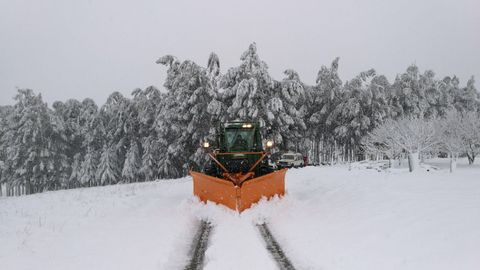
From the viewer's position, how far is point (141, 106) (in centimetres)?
4809

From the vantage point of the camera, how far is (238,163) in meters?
16.3

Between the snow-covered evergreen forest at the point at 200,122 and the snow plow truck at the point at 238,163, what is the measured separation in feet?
49.3

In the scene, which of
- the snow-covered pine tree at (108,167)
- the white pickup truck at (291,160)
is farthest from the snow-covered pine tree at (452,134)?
the snow-covered pine tree at (108,167)

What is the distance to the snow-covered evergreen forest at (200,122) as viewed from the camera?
37.4 m

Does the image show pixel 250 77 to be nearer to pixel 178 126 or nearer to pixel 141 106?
pixel 178 126

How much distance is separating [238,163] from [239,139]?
1.03 m

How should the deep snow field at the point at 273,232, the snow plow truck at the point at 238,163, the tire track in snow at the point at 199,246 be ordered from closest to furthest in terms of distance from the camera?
the deep snow field at the point at 273,232
the tire track in snow at the point at 199,246
the snow plow truck at the point at 238,163

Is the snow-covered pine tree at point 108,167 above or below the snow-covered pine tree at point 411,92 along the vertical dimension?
below

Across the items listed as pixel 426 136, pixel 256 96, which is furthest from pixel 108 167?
pixel 426 136

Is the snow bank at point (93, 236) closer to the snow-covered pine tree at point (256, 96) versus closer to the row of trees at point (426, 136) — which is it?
the snow-covered pine tree at point (256, 96)

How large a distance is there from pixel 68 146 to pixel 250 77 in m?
28.7

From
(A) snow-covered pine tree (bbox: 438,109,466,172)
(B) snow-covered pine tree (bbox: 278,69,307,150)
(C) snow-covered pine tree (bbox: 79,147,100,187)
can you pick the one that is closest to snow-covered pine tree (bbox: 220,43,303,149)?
(B) snow-covered pine tree (bbox: 278,69,307,150)

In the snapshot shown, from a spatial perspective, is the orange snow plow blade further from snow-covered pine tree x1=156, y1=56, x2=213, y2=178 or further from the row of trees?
the row of trees

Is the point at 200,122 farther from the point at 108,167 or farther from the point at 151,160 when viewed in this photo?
the point at 108,167
